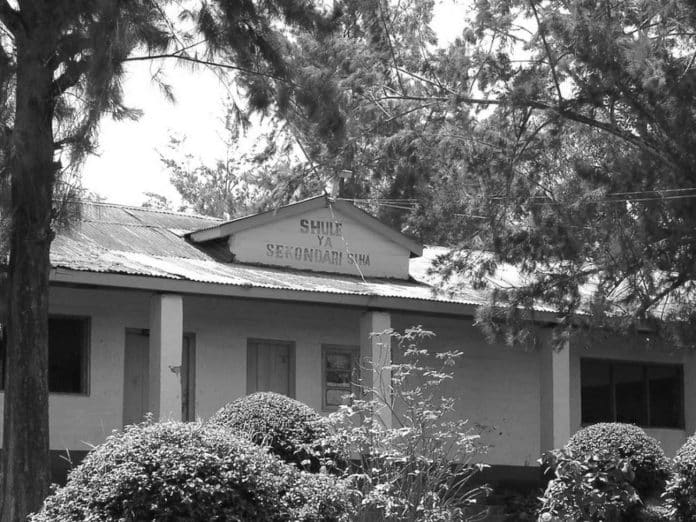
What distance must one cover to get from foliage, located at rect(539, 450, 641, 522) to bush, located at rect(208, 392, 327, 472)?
7.81ft

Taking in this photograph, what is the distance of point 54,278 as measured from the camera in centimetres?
1533

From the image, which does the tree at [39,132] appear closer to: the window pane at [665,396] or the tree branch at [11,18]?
the tree branch at [11,18]

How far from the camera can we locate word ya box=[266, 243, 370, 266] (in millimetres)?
19109

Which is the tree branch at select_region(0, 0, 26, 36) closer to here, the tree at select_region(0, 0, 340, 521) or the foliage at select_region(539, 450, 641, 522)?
the tree at select_region(0, 0, 340, 521)

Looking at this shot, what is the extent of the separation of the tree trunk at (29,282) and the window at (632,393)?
12898mm

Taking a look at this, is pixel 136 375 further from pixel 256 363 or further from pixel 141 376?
pixel 256 363

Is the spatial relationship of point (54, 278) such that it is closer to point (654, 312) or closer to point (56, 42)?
point (56, 42)

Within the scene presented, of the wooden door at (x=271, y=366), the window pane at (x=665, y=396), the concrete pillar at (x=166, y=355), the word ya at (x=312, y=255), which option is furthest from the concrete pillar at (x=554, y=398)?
the concrete pillar at (x=166, y=355)

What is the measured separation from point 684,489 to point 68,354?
8.96m

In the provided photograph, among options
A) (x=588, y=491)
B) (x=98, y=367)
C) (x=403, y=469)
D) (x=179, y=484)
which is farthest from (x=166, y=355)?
(x=179, y=484)

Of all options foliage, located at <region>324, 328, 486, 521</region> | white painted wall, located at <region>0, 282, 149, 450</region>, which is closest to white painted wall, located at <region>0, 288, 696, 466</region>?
white painted wall, located at <region>0, 282, 149, 450</region>

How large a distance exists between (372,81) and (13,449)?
28.0ft

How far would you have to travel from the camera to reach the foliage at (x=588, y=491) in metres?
12.2

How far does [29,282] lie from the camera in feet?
39.7
